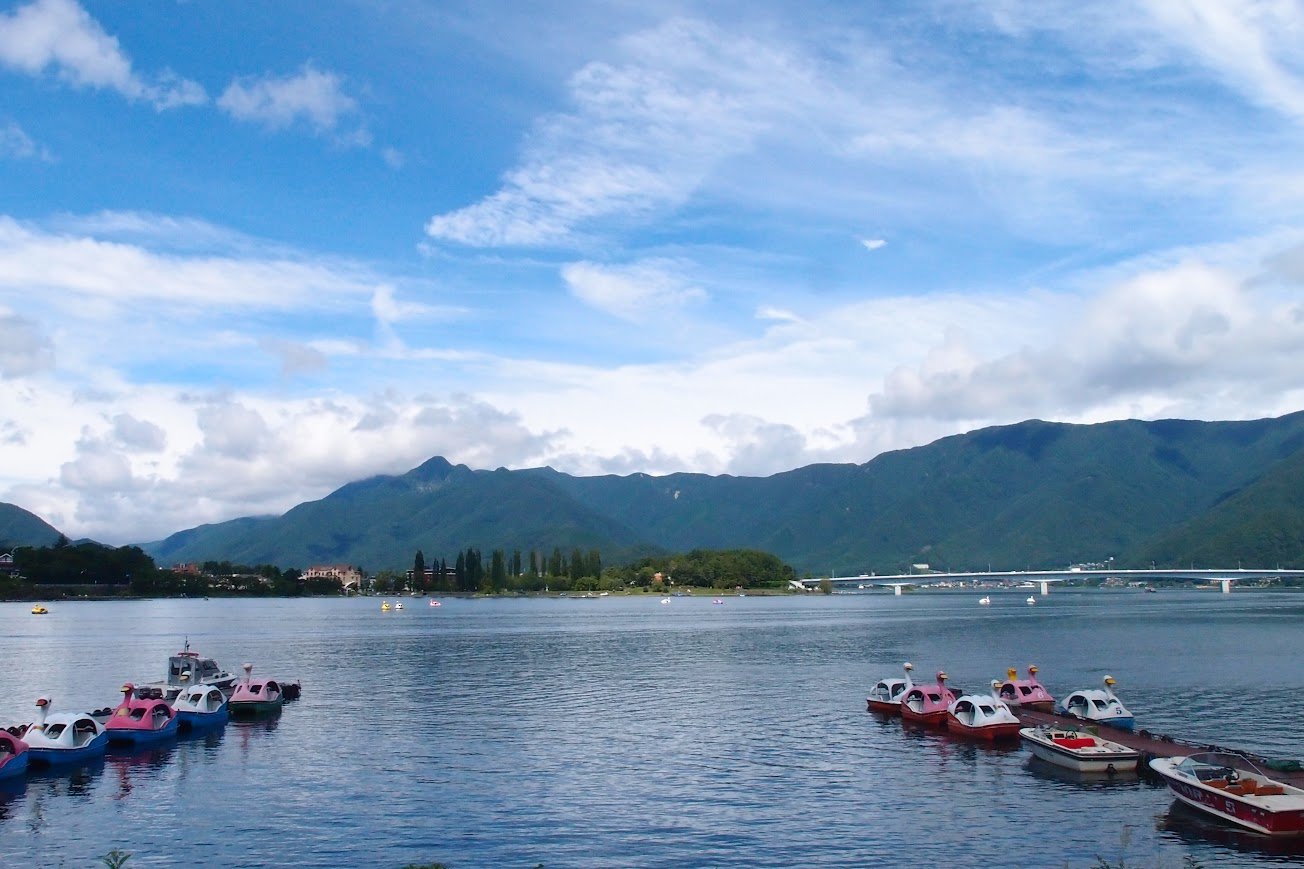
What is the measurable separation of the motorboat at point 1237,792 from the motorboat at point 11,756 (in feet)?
204

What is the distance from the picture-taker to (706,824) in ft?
160

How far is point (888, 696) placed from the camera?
85562 millimetres

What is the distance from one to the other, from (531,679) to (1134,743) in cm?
6630

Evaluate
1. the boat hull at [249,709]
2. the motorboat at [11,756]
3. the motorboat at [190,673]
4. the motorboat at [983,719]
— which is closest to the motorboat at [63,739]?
Answer: the motorboat at [11,756]

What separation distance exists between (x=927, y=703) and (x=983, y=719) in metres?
6.99

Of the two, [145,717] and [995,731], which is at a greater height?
[145,717]

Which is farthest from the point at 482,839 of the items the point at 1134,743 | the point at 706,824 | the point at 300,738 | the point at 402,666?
the point at 402,666

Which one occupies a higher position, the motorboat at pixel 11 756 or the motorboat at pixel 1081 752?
the motorboat at pixel 11 756

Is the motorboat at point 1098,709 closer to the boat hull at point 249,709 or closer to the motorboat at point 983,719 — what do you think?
the motorboat at point 983,719

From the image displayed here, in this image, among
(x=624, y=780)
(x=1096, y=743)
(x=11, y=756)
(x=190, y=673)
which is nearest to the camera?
(x=624, y=780)

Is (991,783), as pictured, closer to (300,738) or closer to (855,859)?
(855,859)

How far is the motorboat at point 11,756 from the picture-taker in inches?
2297

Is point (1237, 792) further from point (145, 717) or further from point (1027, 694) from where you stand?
point (145, 717)

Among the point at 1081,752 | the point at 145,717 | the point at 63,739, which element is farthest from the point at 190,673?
the point at 1081,752
